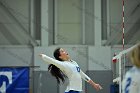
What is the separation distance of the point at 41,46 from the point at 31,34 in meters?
0.56

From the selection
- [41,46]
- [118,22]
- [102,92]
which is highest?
[118,22]

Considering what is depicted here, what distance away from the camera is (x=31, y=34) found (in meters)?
11.2

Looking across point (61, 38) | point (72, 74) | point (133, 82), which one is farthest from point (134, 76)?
point (61, 38)

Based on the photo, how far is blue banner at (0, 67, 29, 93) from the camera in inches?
424

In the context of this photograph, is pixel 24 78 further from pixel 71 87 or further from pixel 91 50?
pixel 71 87

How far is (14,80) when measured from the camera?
10.8 m

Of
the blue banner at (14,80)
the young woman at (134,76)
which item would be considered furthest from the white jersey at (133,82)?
the blue banner at (14,80)

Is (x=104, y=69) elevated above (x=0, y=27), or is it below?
below

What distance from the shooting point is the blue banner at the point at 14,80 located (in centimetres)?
1076

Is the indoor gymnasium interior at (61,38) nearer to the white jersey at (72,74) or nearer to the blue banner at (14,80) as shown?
the blue banner at (14,80)

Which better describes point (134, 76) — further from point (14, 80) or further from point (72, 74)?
point (14, 80)

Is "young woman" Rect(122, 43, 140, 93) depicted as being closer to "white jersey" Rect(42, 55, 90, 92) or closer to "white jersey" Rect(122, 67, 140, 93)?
"white jersey" Rect(122, 67, 140, 93)

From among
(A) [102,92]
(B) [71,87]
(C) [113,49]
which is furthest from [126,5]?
(B) [71,87]

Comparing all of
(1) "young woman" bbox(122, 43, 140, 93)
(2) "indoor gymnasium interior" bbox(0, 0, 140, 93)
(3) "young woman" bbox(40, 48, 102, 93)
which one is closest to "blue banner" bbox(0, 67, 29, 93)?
(2) "indoor gymnasium interior" bbox(0, 0, 140, 93)
